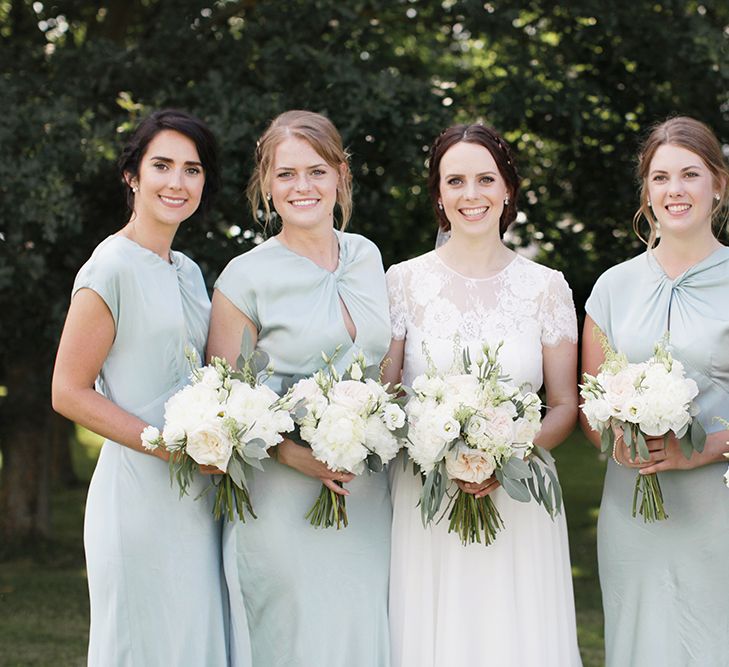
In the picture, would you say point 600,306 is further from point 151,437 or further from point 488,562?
point 151,437

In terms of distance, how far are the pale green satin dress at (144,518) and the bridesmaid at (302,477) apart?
19 cm

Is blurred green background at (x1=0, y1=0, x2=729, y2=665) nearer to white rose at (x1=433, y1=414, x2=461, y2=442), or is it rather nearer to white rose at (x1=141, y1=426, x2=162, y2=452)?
white rose at (x1=141, y1=426, x2=162, y2=452)

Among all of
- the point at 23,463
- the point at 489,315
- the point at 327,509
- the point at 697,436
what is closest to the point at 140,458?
the point at 327,509

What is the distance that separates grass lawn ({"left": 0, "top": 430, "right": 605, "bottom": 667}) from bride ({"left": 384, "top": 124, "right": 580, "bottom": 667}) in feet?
10.8

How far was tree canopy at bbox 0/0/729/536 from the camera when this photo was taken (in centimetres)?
741

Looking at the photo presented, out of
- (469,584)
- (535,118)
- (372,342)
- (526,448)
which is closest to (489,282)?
(372,342)

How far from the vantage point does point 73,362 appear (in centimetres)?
428

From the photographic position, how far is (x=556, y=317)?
4.85 m

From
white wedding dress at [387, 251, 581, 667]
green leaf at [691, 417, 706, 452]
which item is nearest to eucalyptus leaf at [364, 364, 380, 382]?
white wedding dress at [387, 251, 581, 667]

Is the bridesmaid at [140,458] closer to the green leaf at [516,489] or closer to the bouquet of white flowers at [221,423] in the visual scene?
the bouquet of white flowers at [221,423]

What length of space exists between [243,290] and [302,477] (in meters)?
0.83

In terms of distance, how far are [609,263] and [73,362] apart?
540 centimetres

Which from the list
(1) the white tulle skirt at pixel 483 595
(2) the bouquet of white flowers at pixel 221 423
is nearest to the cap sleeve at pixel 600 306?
(1) the white tulle skirt at pixel 483 595

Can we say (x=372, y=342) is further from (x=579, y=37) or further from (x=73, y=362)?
(x=579, y=37)
